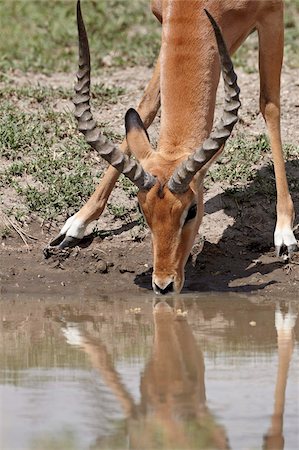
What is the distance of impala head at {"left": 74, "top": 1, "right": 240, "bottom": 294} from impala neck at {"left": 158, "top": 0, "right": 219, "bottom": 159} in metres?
0.18

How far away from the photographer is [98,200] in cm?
930

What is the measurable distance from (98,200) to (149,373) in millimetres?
3200

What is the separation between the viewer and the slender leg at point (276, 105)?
893 cm

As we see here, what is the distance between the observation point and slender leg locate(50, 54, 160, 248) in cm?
912

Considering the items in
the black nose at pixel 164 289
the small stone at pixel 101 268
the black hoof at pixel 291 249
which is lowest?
the black nose at pixel 164 289

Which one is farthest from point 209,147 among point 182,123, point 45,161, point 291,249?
point 45,161

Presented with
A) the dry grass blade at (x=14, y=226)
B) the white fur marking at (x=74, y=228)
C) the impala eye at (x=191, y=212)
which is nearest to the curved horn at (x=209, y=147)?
the impala eye at (x=191, y=212)

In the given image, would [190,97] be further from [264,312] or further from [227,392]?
[227,392]

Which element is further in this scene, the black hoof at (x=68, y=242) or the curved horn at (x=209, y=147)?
the black hoof at (x=68, y=242)

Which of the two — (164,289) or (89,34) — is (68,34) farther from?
(164,289)

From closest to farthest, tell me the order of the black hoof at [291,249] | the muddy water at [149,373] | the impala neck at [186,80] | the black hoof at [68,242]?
the muddy water at [149,373], the impala neck at [186,80], the black hoof at [291,249], the black hoof at [68,242]

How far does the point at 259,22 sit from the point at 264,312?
2.41m

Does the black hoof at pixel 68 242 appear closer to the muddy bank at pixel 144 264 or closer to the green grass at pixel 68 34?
the muddy bank at pixel 144 264

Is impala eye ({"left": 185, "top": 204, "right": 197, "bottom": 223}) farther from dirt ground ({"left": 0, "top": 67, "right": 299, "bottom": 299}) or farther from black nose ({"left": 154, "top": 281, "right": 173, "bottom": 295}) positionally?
dirt ground ({"left": 0, "top": 67, "right": 299, "bottom": 299})
